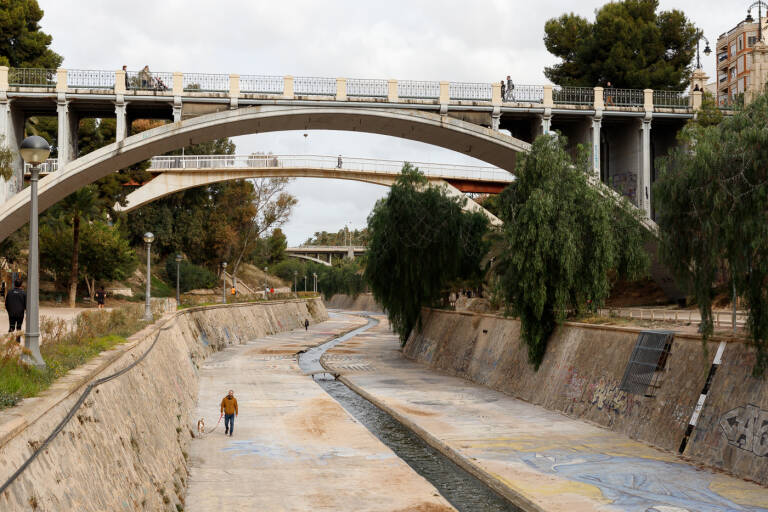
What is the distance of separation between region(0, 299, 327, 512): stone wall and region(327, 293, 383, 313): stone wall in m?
102

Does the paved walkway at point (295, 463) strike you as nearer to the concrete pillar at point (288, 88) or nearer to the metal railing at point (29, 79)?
the concrete pillar at point (288, 88)

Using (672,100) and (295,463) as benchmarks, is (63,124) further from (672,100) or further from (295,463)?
(672,100)

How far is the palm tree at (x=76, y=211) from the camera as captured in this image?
44.3 meters

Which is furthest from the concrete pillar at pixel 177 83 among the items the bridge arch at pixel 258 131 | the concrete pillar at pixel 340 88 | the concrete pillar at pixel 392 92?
the concrete pillar at pixel 392 92

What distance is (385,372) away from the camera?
125ft

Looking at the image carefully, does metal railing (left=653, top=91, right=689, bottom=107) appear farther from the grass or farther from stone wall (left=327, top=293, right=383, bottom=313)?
stone wall (left=327, top=293, right=383, bottom=313)

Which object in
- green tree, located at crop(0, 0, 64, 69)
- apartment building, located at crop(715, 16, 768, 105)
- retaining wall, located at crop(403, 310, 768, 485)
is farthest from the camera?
apartment building, located at crop(715, 16, 768, 105)

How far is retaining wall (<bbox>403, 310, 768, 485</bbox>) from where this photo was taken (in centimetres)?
1600

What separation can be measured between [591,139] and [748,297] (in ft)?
77.7

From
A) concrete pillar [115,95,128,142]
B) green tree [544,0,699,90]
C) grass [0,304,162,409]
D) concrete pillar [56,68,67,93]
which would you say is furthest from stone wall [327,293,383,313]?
grass [0,304,162,409]

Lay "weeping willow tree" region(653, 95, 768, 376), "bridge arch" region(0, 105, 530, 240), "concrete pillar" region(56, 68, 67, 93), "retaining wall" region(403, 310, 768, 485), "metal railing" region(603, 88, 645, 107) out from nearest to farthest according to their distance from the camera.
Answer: "weeping willow tree" region(653, 95, 768, 376) < "retaining wall" region(403, 310, 768, 485) < "bridge arch" region(0, 105, 530, 240) < "concrete pillar" region(56, 68, 67, 93) < "metal railing" region(603, 88, 645, 107)

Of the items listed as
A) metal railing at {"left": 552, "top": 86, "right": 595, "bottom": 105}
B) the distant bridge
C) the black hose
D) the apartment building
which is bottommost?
the black hose

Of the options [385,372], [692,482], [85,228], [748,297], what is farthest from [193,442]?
[85,228]

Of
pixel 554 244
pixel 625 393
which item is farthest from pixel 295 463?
pixel 554 244
